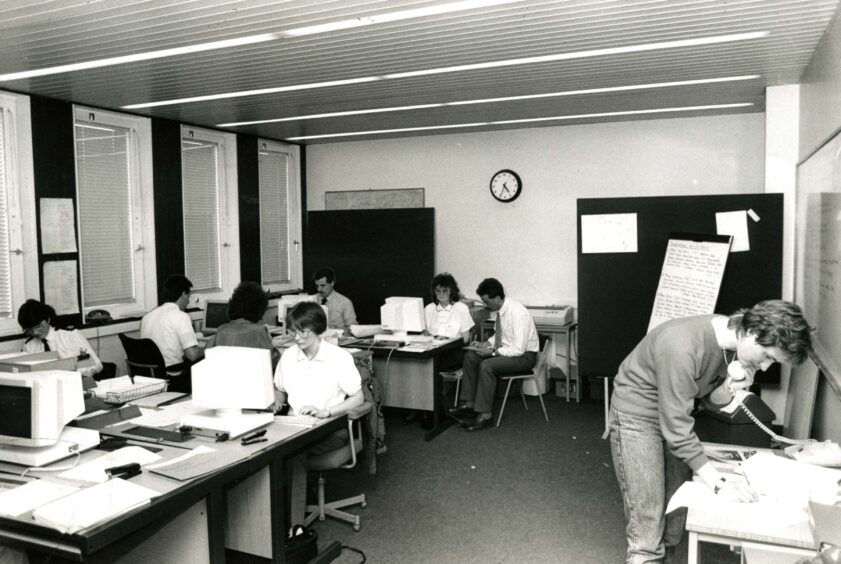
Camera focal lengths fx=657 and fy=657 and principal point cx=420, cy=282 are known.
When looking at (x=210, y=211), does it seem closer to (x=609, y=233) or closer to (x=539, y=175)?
(x=539, y=175)

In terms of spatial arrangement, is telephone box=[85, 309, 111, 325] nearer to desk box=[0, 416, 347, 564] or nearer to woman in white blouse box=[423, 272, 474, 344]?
woman in white blouse box=[423, 272, 474, 344]

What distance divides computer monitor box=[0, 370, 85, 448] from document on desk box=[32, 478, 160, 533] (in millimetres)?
379

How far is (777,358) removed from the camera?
7.01ft

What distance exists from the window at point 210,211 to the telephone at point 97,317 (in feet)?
3.40

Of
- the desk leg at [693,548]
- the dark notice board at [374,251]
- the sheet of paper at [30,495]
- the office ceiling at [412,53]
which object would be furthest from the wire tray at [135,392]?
the dark notice board at [374,251]

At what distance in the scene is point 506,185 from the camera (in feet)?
23.4

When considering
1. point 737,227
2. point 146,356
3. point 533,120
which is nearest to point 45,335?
point 146,356

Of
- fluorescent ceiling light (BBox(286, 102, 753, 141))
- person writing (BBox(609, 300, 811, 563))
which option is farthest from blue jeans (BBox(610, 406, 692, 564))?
fluorescent ceiling light (BBox(286, 102, 753, 141))

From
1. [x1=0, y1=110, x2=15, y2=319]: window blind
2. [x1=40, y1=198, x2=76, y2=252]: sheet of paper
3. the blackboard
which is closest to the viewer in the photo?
the blackboard

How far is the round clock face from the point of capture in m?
7.06

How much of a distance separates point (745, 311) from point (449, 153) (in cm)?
547

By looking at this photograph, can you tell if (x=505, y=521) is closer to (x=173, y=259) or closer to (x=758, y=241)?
(x=758, y=241)

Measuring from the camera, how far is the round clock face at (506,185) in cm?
706

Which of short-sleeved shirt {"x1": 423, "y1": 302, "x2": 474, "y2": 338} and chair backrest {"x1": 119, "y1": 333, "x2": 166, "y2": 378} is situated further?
short-sleeved shirt {"x1": 423, "y1": 302, "x2": 474, "y2": 338}
